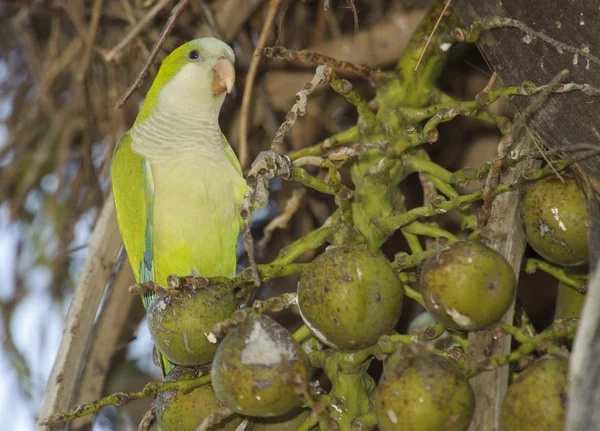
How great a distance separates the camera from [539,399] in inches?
26.9

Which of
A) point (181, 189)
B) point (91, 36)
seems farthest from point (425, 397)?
point (91, 36)

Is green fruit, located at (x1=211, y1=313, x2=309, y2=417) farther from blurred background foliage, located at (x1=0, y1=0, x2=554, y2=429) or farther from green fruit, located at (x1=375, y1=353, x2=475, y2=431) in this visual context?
blurred background foliage, located at (x1=0, y1=0, x2=554, y2=429)

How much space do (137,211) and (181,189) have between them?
95mm

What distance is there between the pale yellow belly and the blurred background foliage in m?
0.22

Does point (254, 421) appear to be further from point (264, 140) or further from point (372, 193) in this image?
point (264, 140)

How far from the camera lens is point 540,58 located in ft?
3.17

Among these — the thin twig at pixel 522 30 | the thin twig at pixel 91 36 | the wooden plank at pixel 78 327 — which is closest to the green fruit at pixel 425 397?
the thin twig at pixel 522 30

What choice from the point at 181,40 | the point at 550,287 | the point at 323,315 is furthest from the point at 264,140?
the point at 323,315

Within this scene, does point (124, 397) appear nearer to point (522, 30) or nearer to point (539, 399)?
point (539, 399)

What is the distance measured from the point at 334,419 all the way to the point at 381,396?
100 millimetres

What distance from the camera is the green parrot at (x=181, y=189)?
4.69ft

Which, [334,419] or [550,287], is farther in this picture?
[550,287]

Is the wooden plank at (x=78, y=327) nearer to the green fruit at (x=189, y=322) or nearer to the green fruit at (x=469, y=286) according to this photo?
the green fruit at (x=189, y=322)

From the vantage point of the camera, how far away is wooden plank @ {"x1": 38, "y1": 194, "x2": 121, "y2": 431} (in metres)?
1.21
